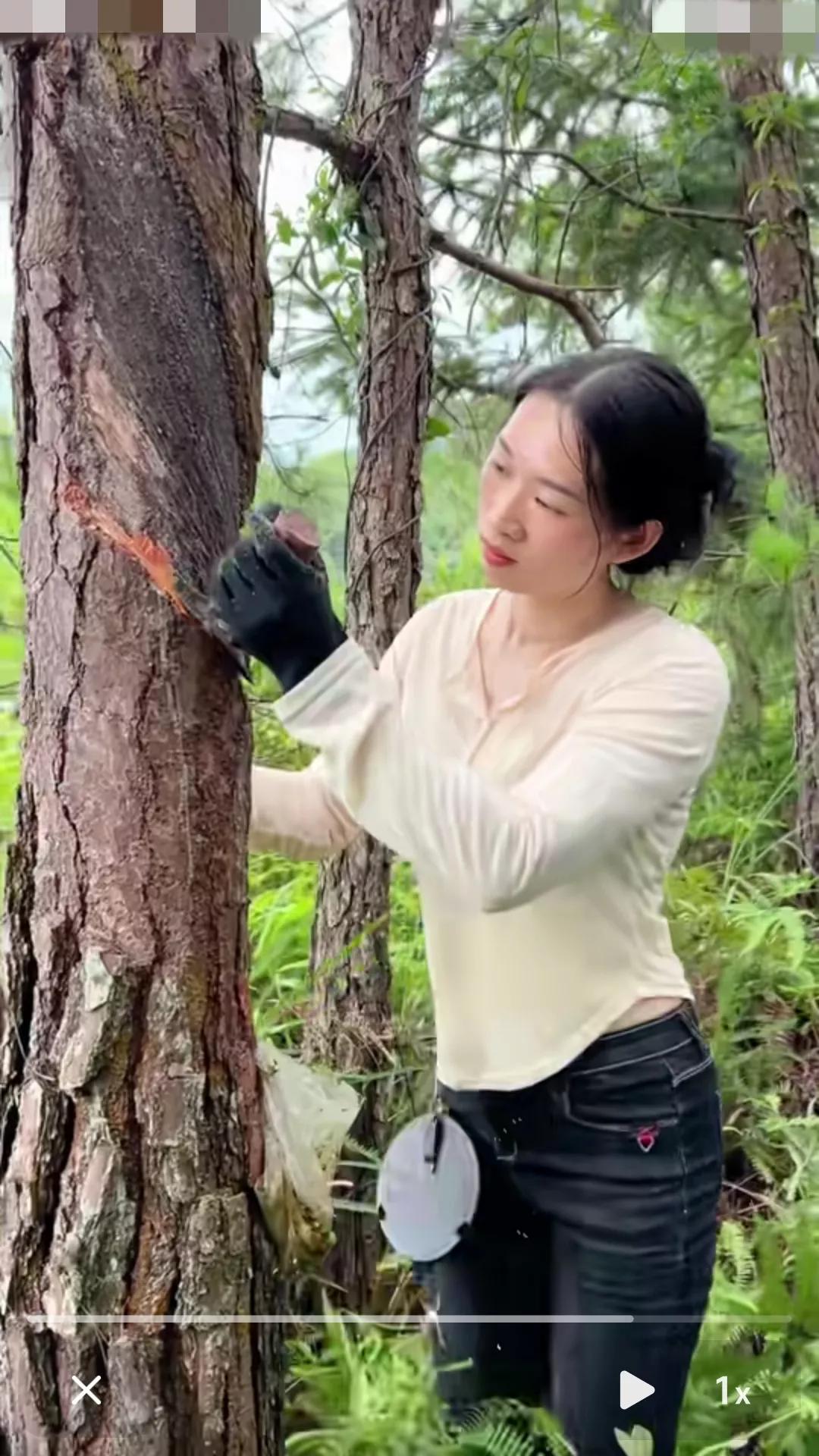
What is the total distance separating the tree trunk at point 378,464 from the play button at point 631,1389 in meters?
0.20

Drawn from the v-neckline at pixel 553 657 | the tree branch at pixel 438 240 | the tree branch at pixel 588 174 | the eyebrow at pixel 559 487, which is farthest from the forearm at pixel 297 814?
the tree branch at pixel 588 174

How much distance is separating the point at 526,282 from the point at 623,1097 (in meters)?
0.58

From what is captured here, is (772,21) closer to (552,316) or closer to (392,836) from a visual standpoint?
(552,316)

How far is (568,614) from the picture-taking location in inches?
25.7

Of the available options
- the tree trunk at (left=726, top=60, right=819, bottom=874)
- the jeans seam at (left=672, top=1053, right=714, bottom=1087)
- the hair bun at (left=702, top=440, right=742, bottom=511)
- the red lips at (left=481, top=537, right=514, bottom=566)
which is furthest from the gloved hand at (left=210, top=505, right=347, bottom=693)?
the tree trunk at (left=726, top=60, right=819, bottom=874)

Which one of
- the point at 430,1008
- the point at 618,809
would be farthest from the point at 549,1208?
the point at 618,809

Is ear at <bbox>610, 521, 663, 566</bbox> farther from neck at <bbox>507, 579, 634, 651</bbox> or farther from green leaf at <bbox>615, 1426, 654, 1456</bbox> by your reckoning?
green leaf at <bbox>615, 1426, 654, 1456</bbox>

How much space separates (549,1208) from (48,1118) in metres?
0.31

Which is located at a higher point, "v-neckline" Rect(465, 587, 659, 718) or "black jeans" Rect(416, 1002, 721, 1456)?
"v-neckline" Rect(465, 587, 659, 718)

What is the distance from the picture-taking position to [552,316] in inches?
35.4

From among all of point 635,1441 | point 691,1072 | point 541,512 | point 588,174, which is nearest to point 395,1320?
point 635,1441

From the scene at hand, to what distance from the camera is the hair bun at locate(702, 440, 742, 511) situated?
637 mm

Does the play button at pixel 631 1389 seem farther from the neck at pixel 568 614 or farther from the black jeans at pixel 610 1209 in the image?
the neck at pixel 568 614

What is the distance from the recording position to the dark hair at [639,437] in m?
0.59
